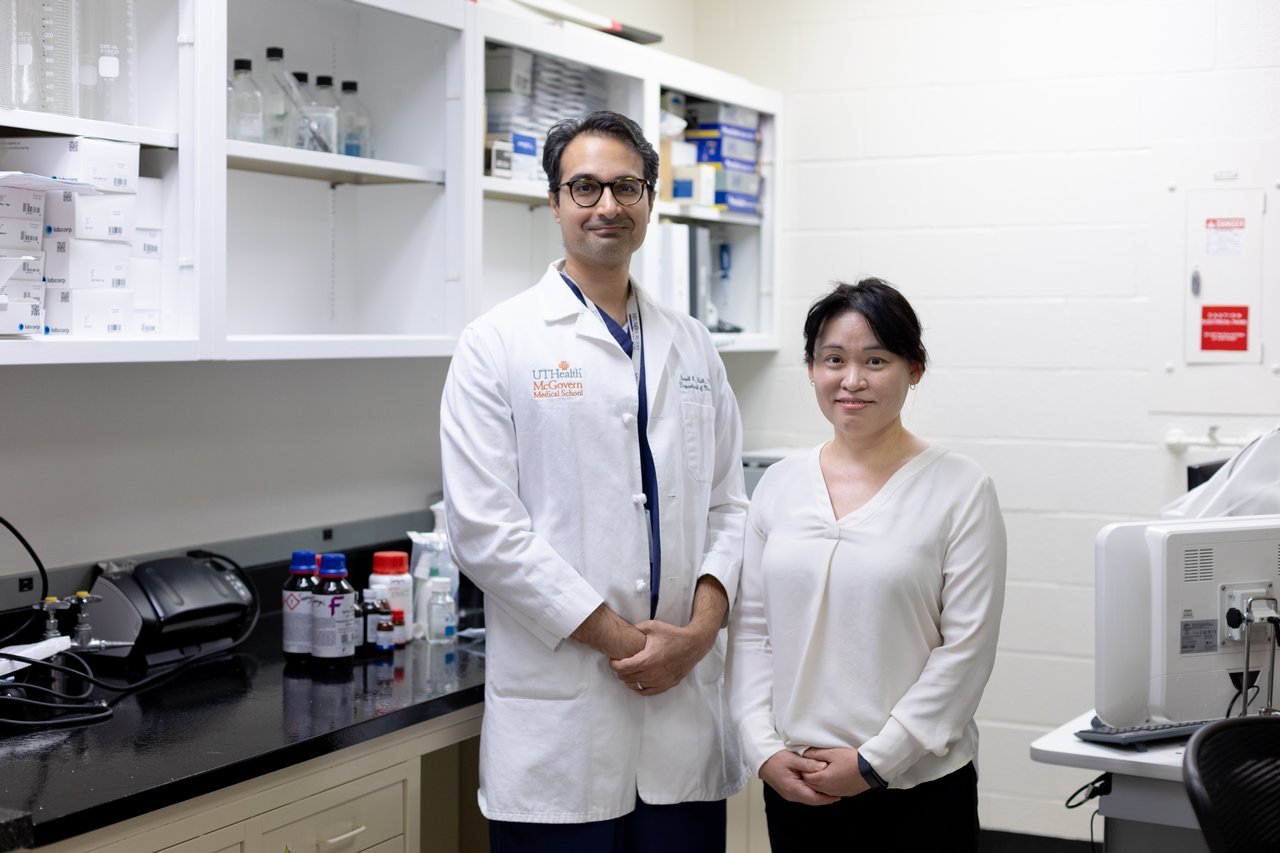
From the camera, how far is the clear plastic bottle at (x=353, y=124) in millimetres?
2537

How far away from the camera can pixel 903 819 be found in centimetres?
191

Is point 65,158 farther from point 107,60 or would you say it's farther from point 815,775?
point 815,775

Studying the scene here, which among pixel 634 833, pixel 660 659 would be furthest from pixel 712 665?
pixel 634 833

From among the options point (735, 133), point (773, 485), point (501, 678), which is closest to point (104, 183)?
point (501, 678)

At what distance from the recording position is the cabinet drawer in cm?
190

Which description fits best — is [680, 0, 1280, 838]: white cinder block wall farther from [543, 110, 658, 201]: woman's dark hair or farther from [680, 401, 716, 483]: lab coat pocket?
[543, 110, 658, 201]: woman's dark hair

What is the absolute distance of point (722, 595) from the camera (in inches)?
85.6

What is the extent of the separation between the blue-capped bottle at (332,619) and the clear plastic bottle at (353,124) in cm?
81

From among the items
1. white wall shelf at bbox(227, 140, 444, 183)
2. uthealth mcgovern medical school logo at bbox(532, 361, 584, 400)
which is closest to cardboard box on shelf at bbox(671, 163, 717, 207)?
white wall shelf at bbox(227, 140, 444, 183)


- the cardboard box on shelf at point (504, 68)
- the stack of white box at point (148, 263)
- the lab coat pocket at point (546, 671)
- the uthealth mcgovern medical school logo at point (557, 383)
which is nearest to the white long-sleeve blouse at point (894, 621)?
the lab coat pocket at point (546, 671)

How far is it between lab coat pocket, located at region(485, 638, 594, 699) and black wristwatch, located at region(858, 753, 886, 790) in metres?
0.45

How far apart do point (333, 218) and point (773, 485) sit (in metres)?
1.19

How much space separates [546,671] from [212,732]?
503mm

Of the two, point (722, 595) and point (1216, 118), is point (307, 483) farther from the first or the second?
point (1216, 118)
